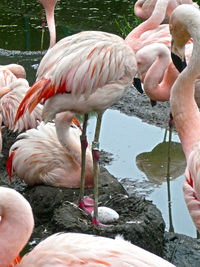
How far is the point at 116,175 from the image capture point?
5.68 metres

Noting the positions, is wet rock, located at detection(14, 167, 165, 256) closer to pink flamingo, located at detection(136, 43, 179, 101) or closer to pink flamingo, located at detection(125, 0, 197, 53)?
pink flamingo, located at detection(136, 43, 179, 101)

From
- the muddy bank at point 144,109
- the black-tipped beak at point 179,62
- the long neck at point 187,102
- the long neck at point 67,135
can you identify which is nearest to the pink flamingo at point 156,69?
the muddy bank at point 144,109

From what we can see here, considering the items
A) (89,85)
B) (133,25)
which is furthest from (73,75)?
(133,25)

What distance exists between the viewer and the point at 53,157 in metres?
5.20

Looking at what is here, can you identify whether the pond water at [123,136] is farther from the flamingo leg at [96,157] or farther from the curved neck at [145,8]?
the curved neck at [145,8]

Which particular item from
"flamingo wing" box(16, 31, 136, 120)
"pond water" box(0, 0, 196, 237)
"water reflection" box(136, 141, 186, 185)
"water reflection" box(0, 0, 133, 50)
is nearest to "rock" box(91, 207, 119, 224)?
"pond water" box(0, 0, 196, 237)

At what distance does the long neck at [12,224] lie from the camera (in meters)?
2.70

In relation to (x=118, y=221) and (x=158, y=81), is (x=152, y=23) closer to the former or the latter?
(x=158, y=81)

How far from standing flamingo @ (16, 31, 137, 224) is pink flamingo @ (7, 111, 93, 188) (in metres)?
0.54

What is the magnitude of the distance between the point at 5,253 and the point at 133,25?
798 cm

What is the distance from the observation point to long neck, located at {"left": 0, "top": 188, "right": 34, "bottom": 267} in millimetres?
2697

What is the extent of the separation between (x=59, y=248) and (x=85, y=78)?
189cm

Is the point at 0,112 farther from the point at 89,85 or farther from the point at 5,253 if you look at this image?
the point at 5,253

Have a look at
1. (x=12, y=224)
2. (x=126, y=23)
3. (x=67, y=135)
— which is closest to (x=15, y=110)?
(x=67, y=135)
